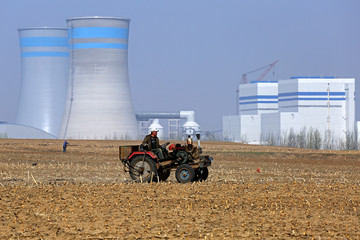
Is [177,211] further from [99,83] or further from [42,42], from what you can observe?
[42,42]

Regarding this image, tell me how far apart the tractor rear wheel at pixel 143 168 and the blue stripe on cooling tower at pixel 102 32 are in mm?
58116

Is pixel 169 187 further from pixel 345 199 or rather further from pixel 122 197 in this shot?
pixel 345 199

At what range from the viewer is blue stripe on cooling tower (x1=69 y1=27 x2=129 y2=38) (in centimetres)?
7631

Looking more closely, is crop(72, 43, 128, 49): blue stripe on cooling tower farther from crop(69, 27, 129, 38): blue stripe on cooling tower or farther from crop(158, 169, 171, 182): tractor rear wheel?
crop(158, 169, 171, 182): tractor rear wheel

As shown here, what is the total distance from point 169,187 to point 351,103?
87791mm

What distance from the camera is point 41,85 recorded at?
3479 inches

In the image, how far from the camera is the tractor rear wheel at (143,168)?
1886 cm

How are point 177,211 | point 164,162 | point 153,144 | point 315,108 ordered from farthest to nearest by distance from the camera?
point 315,108 < point 153,144 < point 164,162 < point 177,211

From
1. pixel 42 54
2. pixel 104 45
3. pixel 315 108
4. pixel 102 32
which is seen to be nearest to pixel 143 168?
pixel 104 45

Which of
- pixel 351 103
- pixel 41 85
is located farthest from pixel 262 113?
pixel 41 85

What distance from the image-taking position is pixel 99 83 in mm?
75562

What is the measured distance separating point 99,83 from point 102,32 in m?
5.22

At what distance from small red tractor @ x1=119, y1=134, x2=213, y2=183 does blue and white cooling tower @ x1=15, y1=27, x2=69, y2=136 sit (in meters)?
70.6

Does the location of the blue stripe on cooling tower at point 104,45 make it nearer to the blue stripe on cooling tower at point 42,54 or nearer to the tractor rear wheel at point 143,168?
the blue stripe on cooling tower at point 42,54
